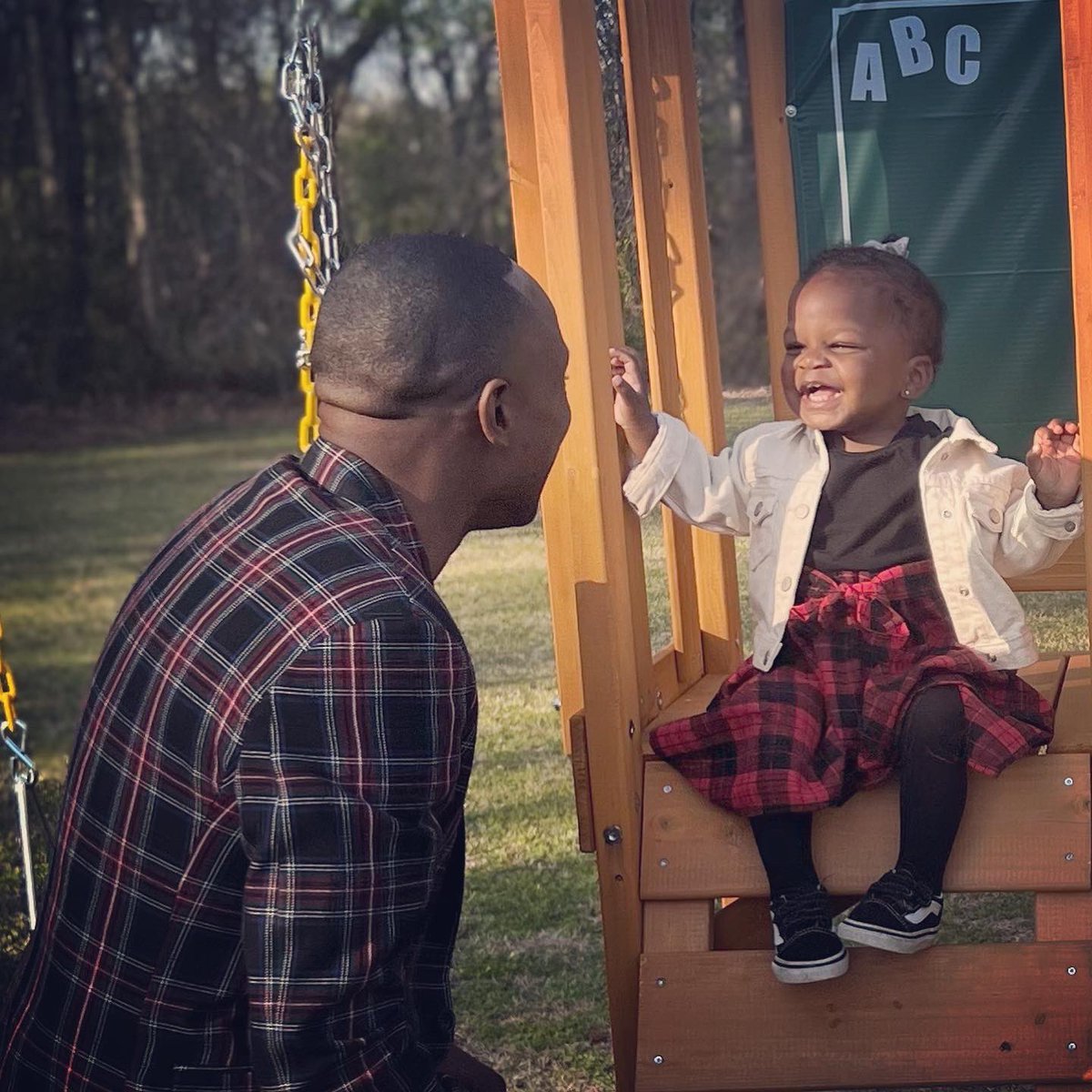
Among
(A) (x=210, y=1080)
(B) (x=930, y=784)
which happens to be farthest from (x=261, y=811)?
(B) (x=930, y=784)

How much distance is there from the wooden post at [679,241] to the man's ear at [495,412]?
1.70 m

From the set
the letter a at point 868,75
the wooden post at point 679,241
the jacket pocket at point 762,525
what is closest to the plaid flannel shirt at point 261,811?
the jacket pocket at point 762,525

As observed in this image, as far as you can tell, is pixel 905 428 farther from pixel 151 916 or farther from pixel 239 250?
pixel 239 250

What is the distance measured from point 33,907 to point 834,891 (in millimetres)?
1386

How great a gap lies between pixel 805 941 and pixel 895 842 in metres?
0.27

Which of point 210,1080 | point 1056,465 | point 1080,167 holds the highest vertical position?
point 1080,167

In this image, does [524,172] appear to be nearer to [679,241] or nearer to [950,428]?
[679,241]

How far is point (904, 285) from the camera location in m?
3.33

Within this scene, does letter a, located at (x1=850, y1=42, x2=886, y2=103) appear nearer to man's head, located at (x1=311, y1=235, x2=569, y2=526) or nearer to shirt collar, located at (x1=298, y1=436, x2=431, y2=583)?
man's head, located at (x1=311, y1=235, x2=569, y2=526)

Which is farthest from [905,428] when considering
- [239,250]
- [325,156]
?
[239,250]

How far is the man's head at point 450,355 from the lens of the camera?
6.57 ft

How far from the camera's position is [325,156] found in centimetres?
364

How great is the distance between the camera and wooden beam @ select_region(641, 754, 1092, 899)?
10.0 ft

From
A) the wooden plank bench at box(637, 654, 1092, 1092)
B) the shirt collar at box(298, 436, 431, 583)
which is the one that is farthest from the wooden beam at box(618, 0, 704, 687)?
the shirt collar at box(298, 436, 431, 583)
